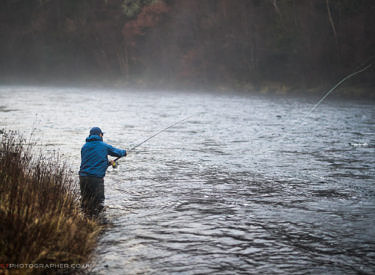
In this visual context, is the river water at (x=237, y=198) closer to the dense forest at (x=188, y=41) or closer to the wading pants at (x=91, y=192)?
the wading pants at (x=91, y=192)

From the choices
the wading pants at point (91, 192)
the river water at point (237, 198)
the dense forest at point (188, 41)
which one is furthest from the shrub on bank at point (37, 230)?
the dense forest at point (188, 41)

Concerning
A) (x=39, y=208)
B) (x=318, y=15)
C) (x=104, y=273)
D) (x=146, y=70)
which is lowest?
(x=104, y=273)

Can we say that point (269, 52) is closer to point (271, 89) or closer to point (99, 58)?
point (271, 89)

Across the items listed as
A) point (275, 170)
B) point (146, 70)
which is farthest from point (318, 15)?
point (275, 170)

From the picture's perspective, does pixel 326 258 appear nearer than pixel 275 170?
Yes

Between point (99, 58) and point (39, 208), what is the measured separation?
61.0 metres

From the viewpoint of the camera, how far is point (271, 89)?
44.0 m

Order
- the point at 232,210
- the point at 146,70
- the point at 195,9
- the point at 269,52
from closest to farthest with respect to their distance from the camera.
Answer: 1. the point at 232,210
2. the point at 269,52
3. the point at 195,9
4. the point at 146,70

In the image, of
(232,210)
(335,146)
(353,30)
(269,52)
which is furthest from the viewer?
(269,52)

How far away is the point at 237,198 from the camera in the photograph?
9102 mm

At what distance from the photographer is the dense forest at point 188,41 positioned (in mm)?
40531

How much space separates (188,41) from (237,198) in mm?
48504

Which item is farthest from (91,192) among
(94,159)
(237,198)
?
(237,198)

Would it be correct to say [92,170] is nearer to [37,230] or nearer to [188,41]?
[37,230]
